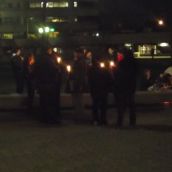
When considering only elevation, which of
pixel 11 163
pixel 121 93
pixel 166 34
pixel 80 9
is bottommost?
pixel 11 163

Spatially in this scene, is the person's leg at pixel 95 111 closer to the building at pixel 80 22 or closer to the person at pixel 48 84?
the person at pixel 48 84

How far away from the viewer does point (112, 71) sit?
15.2 metres

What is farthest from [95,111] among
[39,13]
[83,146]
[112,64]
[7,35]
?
[39,13]

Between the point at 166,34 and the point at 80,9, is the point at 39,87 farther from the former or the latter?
the point at 80,9

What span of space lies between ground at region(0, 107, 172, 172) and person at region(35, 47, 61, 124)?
0.35 m

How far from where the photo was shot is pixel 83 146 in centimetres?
1222

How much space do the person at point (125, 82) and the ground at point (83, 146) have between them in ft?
1.27

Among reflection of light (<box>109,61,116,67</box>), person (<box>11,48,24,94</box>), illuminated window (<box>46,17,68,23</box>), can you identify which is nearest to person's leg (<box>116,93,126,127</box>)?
reflection of light (<box>109,61,116,67</box>)

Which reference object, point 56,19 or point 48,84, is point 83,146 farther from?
point 56,19

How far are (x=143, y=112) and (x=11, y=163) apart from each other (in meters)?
7.68

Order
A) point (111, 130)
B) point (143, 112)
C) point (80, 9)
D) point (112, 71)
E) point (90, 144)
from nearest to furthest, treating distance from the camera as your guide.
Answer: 1. point (90, 144)
2. point (111, 130)
3. point (112, 71)
4. point (143, 112)
5. point (80, 9)

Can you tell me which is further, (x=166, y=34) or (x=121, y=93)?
(x=166, y=34)

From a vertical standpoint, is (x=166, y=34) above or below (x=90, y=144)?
above

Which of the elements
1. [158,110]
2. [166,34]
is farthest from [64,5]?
[158,110]
